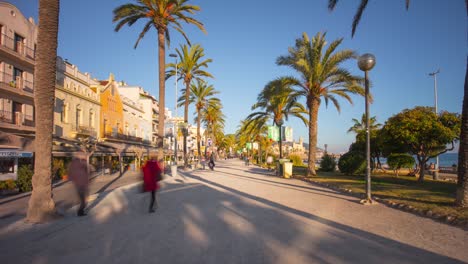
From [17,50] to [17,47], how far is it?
257 mm

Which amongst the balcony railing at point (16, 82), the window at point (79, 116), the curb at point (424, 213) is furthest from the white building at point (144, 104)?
the curb at point (424, 213)

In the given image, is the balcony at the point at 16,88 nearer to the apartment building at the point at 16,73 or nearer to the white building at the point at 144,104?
the apartment building at the point at 16,73

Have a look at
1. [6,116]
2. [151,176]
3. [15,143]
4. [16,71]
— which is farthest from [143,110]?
[151,176]

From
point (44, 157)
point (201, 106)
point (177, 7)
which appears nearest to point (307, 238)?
point (44, 157)

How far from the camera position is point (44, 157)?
700cm

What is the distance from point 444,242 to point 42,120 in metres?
9.07

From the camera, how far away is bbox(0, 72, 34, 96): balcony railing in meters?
19.9

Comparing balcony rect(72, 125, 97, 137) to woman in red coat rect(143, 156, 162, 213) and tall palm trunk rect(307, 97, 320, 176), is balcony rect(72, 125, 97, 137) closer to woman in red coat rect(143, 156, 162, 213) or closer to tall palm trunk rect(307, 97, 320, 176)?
tall palm trunk rect(307, 97, 320, 176)

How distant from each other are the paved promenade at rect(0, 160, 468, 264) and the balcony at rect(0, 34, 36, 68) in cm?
1785

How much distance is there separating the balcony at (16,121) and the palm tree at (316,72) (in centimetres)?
1903

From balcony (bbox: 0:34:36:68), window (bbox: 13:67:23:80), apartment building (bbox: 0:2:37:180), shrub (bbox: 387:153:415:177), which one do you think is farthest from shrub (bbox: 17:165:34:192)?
shrub (bbox: 387:153:415:177)

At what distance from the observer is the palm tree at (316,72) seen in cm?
1820

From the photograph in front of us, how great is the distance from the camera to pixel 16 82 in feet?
69.0

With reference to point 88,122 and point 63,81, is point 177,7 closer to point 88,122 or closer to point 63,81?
point 63,81
